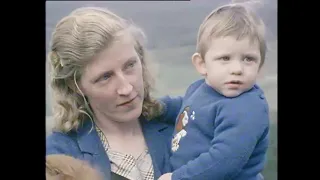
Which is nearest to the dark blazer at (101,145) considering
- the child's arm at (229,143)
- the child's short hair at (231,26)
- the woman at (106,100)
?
the woman at (106,100)

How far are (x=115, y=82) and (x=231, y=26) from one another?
0.48 metres

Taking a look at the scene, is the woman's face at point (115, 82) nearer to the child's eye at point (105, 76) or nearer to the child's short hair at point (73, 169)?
the child's eye at point (105, 76)

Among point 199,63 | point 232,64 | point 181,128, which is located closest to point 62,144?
point 181,128

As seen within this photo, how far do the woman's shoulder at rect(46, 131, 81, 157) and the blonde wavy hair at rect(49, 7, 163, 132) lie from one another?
3 centimetres

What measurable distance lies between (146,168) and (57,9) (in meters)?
0.69

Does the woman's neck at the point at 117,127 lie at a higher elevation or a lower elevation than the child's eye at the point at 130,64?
lower

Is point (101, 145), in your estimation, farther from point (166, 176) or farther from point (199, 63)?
point (199, 63)

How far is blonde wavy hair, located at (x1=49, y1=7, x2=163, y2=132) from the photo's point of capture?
2.21 m

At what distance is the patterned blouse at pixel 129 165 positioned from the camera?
226 centimetres

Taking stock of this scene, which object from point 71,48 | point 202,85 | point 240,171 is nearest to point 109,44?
point 71,48

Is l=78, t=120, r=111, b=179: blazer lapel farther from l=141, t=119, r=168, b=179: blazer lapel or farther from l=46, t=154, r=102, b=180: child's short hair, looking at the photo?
l=141, t=119, r=168, b=179: blazer lapel

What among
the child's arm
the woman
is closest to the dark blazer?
the woman

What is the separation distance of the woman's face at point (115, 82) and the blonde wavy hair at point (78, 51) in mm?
22

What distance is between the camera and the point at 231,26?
222 cm
